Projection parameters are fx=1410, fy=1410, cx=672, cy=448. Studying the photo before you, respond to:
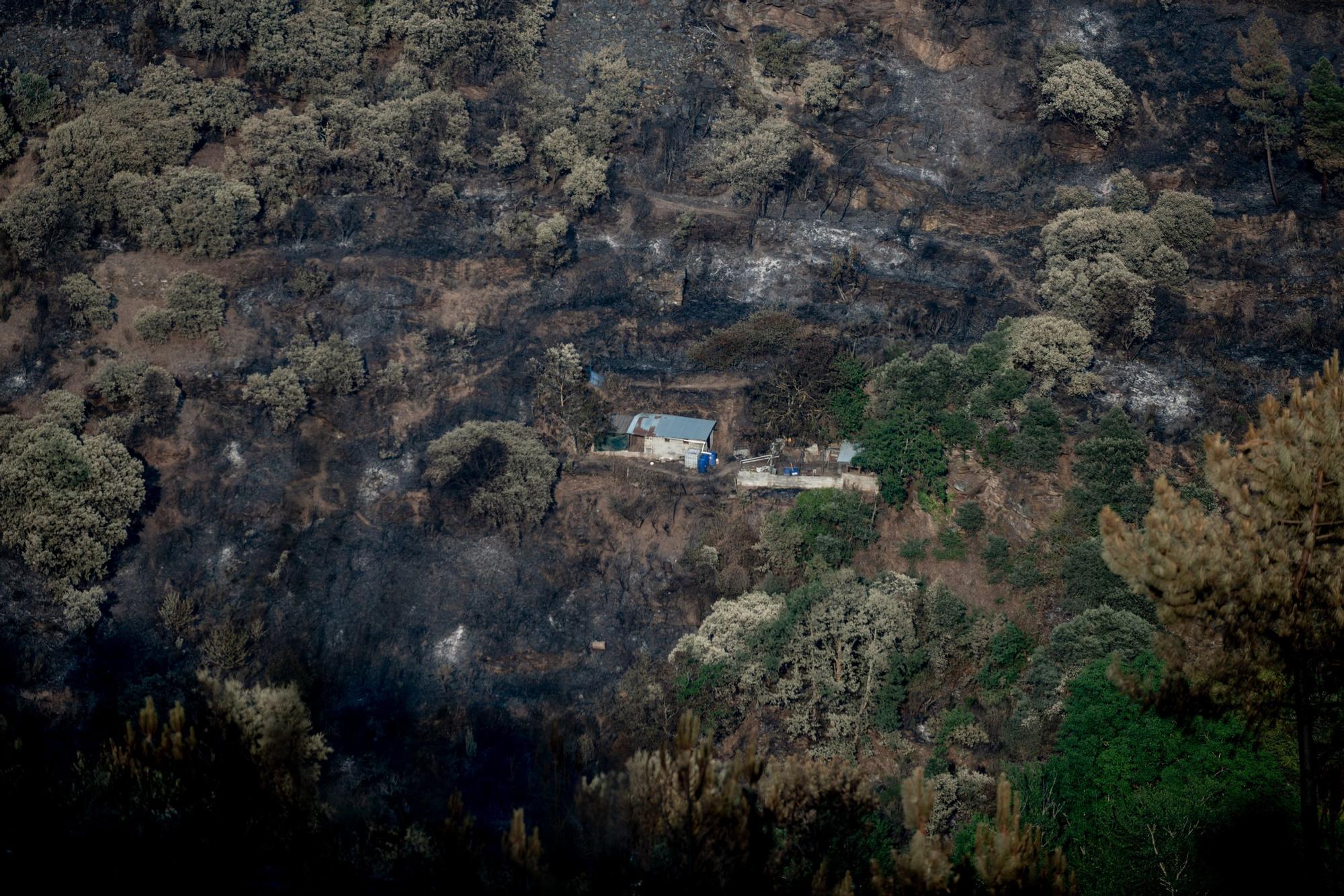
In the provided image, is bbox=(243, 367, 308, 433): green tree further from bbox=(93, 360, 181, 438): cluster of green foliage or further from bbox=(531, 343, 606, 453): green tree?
bbox=(531, 343, 606, 453): green tree

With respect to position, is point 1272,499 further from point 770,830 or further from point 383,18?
point 383,18

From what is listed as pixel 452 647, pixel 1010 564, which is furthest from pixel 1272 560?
pixel 452 647

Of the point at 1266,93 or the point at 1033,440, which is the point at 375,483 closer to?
the point at 1033,440

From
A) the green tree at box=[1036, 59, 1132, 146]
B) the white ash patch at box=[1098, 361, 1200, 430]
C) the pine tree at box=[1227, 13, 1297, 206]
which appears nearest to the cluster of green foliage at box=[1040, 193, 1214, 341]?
the white ash patch at box=[1098, 361, 1200, 430]

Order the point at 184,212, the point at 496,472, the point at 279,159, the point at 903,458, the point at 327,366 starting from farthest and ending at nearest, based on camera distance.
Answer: the point at 279,159, the point at 184,212, the point at 327,366, the point at 496,472, the point at 903,458

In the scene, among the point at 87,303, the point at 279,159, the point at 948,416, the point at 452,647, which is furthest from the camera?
the point at 279,159
